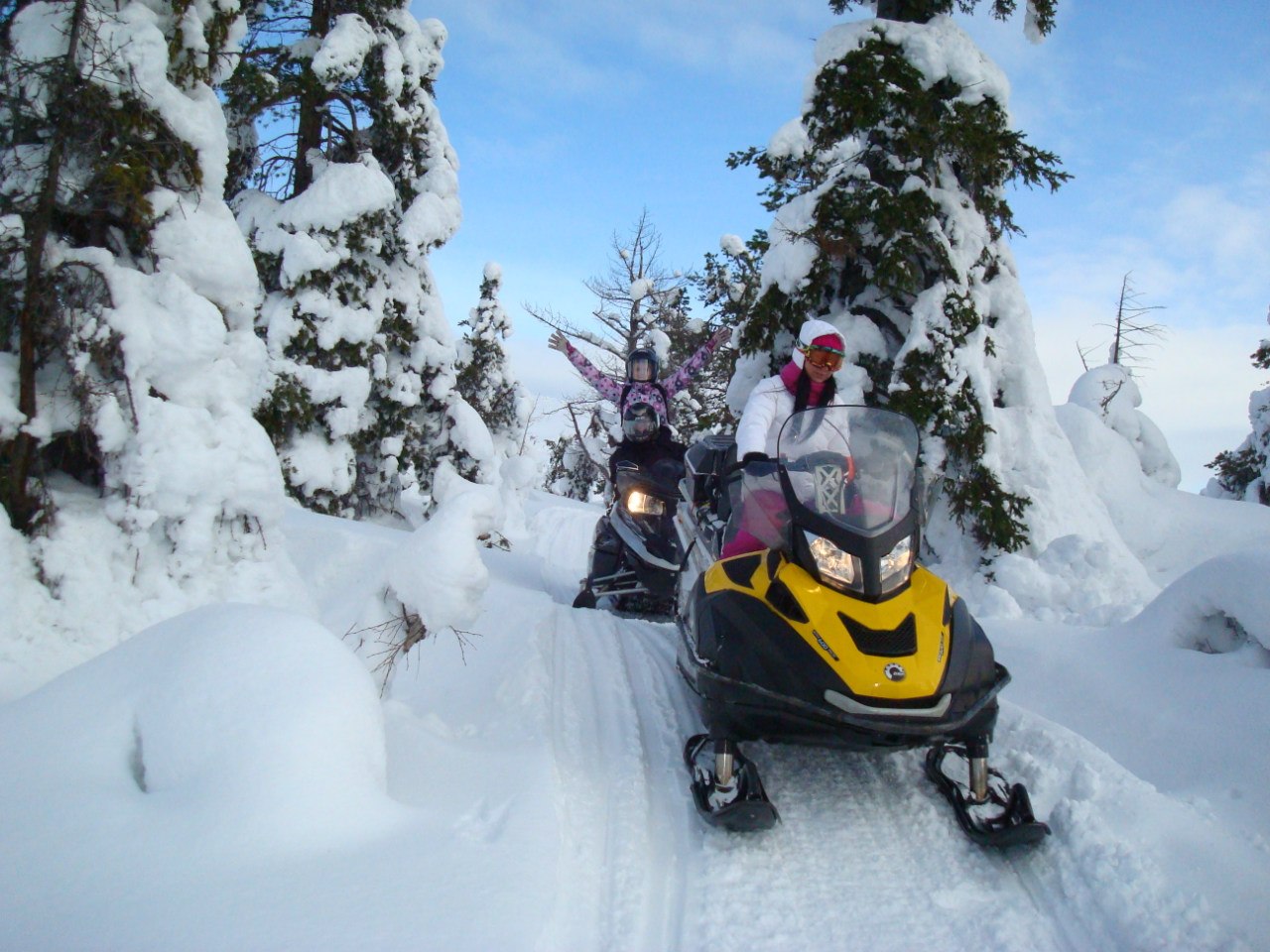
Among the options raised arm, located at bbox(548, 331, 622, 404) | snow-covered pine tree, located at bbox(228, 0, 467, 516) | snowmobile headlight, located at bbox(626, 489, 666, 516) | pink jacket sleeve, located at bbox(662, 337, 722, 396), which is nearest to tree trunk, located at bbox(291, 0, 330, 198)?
→ snow-covered pine tree, located at bbox(228, 0, 467, 516)

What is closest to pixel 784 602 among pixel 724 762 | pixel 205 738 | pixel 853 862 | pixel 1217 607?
pixel 724 762

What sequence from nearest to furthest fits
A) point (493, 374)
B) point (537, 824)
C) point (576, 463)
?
point (537, 824) < point (493, 374) < point (576, 463)

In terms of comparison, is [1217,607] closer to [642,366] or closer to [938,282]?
[938,282]

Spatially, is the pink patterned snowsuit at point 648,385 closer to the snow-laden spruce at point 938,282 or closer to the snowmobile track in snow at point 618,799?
the snow-laden spruce at point 938,282

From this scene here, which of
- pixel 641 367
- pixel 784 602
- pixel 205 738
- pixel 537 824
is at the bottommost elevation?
pixel 537 824

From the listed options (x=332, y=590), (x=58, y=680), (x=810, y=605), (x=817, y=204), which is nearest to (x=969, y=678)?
(x=810, y=605)

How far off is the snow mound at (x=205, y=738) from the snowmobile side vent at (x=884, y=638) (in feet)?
5.69

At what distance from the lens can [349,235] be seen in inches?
420

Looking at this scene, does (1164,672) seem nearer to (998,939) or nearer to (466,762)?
(998,939)

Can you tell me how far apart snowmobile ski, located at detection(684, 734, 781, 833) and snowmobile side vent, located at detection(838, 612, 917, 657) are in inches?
25.9

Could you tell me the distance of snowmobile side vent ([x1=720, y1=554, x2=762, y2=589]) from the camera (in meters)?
3.36

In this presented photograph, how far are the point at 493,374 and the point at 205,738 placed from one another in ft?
69.1

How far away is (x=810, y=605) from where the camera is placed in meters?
3.00

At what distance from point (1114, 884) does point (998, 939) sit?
0.47 meters
